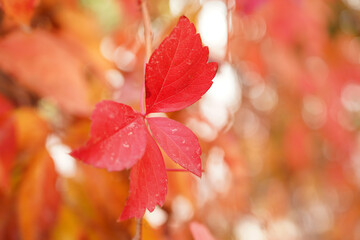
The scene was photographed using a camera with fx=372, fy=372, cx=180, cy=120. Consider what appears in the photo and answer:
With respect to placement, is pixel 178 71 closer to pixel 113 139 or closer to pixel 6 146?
pixel 113 139

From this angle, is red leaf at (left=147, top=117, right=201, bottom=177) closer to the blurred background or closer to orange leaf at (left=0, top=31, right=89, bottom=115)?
the blurred background

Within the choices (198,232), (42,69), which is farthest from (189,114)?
(198,232)

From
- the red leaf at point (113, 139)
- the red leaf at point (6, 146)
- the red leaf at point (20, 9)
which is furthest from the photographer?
the red leaf at point (6, 146)

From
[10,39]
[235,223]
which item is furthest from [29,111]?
[235,223]

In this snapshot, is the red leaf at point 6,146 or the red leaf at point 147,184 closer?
the red leaf at point 147,184

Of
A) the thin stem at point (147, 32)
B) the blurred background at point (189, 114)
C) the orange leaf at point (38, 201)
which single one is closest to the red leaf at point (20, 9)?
the blurred background at point (189, 114)

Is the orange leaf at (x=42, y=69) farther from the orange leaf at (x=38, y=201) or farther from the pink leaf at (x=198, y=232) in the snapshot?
the pink leaf at (x=198, y=232)

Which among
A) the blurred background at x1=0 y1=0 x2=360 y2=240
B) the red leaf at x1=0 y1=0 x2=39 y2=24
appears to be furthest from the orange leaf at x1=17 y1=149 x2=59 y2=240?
the red leaf at x1=0 y1=0 x2=39 y2=24

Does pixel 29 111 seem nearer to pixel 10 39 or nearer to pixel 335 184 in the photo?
pixel 10 39
